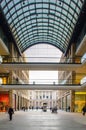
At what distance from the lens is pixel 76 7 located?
151ft

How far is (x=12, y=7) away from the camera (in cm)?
4850

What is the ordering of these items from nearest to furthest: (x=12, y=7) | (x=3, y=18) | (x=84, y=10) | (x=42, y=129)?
1. (x=42, y=129)
2. (x=84, y=10)
3. (x=3, y=18)
4. (x=12, y=7)

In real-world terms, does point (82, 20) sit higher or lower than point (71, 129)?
higher

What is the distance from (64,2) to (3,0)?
10.8 metres

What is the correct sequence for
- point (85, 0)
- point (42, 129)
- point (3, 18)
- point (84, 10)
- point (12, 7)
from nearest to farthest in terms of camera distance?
point (42, 129) < point (85, 0) < point (84, 10) < point (3, 18) < point (12, 7)

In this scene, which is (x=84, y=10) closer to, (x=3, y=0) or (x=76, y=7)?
(x=76, y=7)

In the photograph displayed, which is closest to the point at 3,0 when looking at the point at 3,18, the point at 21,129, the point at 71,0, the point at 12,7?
the point at 3,18

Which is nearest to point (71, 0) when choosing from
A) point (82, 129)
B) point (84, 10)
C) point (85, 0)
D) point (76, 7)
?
point (76, 7)

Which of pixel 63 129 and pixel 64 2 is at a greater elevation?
pixel 64 2

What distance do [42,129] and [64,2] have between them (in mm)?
29697

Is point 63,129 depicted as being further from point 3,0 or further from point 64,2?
point 64,2

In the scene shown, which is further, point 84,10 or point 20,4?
point 20,4

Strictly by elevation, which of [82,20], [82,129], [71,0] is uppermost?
[71,0]

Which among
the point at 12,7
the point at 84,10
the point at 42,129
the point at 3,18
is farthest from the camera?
the point at 12,7
